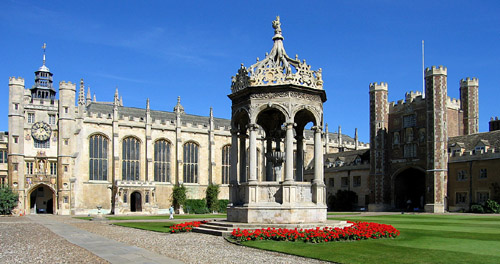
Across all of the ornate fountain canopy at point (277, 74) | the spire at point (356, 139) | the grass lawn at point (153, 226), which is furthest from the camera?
the spire at point (356, 139)

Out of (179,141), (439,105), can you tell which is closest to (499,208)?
(439,105)

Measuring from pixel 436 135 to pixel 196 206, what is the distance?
28.4m

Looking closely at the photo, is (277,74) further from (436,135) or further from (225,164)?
(225,164)

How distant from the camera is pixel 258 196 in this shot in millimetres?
19141

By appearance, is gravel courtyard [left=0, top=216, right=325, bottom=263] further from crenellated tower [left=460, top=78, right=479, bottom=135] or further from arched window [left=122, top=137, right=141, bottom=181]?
crenellated tower [left=460, top=78, right=479, bottom=135]

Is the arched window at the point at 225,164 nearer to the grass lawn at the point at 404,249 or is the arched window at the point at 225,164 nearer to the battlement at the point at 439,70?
the battlement at the point at 439,70

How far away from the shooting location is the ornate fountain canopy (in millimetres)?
19812

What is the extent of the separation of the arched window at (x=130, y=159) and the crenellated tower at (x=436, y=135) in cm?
3269

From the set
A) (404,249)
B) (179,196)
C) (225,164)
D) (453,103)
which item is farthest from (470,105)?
(404,249)

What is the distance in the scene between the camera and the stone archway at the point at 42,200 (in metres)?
53.8

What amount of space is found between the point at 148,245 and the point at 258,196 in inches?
214

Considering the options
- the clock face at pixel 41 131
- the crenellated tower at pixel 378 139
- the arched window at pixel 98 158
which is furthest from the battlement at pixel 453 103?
the clock face at pixel 41 131

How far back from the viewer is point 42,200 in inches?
2135

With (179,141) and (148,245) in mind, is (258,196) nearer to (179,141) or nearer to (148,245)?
(148,245)
